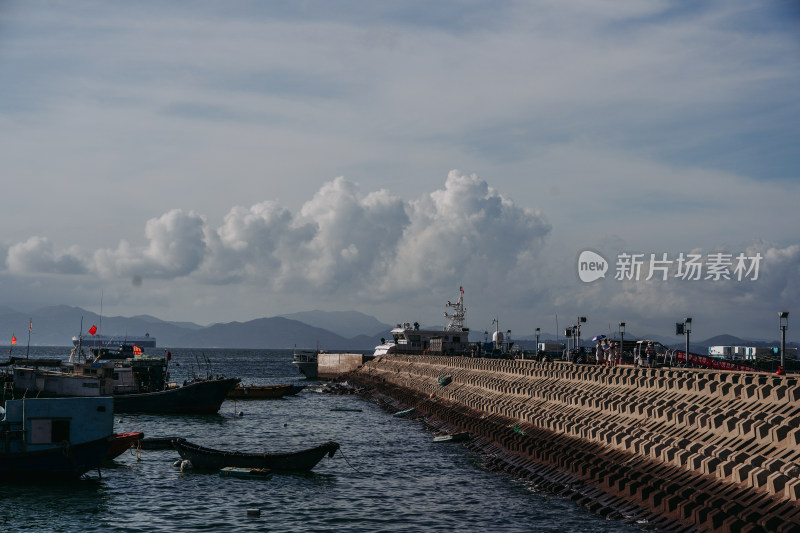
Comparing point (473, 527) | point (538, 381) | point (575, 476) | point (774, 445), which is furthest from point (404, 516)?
point (538, 381)

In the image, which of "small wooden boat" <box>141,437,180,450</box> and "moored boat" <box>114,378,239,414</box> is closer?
"small wooden boat" <box>141,437,180,450</box>

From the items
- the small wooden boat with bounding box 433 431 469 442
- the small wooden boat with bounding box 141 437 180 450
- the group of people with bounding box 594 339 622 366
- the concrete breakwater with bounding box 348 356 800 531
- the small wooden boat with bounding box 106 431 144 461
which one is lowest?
the small wooden boat with bounding box 141 437 180 450

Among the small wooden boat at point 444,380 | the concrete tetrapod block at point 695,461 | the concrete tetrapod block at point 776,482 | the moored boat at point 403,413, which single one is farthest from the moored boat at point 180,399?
the concrete tetrapod block at point 776,482

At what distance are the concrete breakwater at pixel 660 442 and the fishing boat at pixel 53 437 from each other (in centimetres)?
1940

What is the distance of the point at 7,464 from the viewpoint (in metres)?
33.0

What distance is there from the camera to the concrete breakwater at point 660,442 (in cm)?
2181

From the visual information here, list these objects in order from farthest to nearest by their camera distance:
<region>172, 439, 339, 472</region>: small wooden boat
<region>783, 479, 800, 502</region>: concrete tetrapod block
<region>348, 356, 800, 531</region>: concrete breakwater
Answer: <region>172, 439, 339, 472</region>: small wooden boat → <region>348, 356, 800, 531</region>: concrete breakwater → <region>783, 479, 800, 502</region>: concrete tetrapod block

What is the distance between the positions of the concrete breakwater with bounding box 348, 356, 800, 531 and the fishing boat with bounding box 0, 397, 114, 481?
→ 1940 cm

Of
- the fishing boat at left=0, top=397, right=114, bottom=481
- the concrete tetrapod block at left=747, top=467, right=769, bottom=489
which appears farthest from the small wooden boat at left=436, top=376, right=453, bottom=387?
the concrete tetrapod block at left=747, top=467, right=769, bottom=489

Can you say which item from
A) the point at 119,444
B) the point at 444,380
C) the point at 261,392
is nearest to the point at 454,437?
the point at 119,444

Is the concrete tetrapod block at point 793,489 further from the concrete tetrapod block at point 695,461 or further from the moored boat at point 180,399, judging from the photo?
the moored boat at point 180,399

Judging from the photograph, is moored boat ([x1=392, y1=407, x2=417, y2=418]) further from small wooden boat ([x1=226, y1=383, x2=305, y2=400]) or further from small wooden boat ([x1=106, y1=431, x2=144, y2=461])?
small wooden boat ([x1=106, y1=431, x2=144, y2=461])

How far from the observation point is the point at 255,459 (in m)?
39.0

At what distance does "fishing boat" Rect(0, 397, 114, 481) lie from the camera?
109 ft
